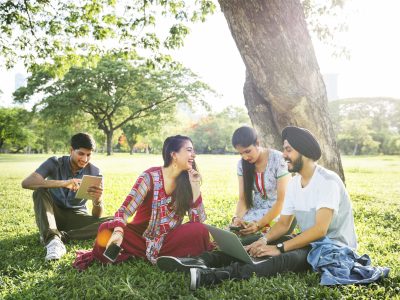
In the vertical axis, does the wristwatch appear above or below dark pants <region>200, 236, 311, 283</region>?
above

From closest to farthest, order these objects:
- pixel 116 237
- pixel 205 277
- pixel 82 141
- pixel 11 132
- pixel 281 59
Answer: pixel 205 277 → pixel 116 237 → pixel 82 141 → pixel 281 59 → pixel 11 132

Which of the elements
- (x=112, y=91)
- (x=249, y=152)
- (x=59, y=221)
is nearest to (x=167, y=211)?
(x=249, y=152)

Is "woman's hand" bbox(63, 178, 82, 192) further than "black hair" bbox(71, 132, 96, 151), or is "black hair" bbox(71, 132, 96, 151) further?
"black hair" bbox(71, 132, 96, 151)

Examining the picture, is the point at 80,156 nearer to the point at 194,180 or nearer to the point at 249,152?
the point at 194,180

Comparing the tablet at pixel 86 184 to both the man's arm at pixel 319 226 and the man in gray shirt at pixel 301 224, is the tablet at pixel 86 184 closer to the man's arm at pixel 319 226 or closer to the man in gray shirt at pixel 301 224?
the man in gray shirt at pixel 301 224

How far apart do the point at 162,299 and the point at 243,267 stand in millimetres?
787

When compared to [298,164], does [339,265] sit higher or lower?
lower

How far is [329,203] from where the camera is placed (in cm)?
346

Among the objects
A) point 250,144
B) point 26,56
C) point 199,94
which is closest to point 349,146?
point 199,94

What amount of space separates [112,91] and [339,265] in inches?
1353

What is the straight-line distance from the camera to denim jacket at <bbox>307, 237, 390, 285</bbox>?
10.9 ft

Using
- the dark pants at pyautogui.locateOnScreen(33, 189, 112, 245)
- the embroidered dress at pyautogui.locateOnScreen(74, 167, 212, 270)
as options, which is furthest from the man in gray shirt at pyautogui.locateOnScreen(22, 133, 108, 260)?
the embroidered dress at pyautogui.locateOnScreen(74, 167, 212, 270)

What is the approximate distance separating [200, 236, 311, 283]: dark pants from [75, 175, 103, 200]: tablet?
1.95 meters

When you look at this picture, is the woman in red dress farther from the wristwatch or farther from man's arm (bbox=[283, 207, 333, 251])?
man's arm (bbox=[283, 207, 333, 251])
